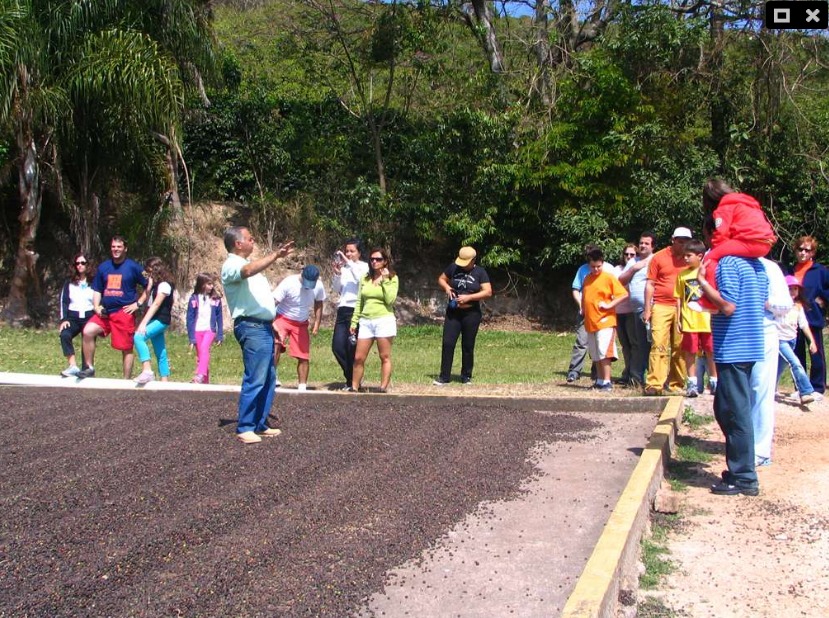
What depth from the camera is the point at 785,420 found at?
8445 mm

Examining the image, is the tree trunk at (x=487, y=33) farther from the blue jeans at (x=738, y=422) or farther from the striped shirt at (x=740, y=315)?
the blue jeans at (x=738, y=422)

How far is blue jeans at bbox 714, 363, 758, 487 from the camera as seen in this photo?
5918mm

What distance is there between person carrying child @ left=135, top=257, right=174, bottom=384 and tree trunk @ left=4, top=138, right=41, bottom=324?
33.1 ft

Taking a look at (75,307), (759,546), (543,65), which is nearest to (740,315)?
(759,546)

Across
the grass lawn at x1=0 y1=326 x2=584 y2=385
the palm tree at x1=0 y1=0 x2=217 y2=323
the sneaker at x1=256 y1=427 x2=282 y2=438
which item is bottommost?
the grass lawn at x1=0 y1=326 x2=584 y2=385

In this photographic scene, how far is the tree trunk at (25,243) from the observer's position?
754 inches

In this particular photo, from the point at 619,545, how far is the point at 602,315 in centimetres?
590

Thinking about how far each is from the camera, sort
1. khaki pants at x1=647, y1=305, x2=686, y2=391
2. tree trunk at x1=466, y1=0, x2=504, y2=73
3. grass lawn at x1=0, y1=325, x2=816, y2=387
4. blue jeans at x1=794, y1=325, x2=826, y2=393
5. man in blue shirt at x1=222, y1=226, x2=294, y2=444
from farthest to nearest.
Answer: tree trunk at x1=466, y1=0, x2=504, y2=73, grass lawn at x1=0, y1=325, x2=816, y2=387, blue jeans at x1=794, y1=325, x2=826, y2=393, khaki pants at x1=647, y1=305, x2=686, y2=391, man in blue shirt at x1=222, y1=226, x2=294, y2=444

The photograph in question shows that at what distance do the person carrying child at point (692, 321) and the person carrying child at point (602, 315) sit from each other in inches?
31.8

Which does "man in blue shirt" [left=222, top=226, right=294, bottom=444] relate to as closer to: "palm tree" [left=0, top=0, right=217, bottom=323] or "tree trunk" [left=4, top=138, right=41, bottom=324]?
"palm tree" [left=0, top=0, right=217, bottom=323]

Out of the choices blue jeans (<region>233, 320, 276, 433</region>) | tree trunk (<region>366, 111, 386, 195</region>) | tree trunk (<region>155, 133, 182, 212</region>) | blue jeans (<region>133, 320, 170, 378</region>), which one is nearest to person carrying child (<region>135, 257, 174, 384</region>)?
blue jeans (<region>133, 320, 170, 378</region>)

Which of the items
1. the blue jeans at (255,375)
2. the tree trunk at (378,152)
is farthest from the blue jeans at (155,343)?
the tree trunk at (378,152)

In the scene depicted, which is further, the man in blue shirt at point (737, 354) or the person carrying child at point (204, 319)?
the person carrying child at point (204, 319)

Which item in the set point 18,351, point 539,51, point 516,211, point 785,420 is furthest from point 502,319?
point 785,420
